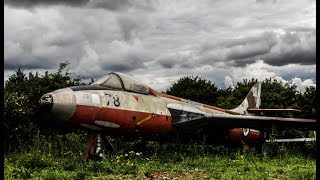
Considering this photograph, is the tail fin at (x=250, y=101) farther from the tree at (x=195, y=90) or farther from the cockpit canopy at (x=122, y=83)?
the tree at (x=195, y=90)

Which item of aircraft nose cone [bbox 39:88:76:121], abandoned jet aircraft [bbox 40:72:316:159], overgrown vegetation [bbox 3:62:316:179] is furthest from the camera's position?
abandoned jet aircraft [bbox 40:72:316:159]

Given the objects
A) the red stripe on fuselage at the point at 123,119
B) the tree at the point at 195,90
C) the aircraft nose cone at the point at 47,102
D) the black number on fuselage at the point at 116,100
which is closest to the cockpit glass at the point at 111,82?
the black number on fuselage at the point at 116,100

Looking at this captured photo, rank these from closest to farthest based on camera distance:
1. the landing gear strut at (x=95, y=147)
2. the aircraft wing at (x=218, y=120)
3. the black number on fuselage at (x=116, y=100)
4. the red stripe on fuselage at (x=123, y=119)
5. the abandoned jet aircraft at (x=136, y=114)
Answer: the abandoned jet aircraft at (x=136, y=114) < the red stripe on fuselage at (x=123, y=119) < the landing gear strut at (x=95, y=147) < the black number on fuselage at (x=116, y=100) < the aircraft wing at (x=218, y=120)

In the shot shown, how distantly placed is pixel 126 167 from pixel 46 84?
419 inches

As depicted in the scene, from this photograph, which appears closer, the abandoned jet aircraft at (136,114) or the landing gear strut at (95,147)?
the abandoned jet aircraft at (136,114)

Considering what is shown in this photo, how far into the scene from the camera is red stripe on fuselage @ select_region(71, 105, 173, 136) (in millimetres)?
11352

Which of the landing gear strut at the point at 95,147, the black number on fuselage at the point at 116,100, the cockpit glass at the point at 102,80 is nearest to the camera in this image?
the landing gear strut at the point at 95,147

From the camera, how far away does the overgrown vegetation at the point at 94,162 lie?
8.86 meters

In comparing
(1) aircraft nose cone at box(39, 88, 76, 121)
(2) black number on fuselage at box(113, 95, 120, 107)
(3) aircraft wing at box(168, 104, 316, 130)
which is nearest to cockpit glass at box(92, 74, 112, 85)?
(2) black number on fuselage at box(113, 95, 120, 107)

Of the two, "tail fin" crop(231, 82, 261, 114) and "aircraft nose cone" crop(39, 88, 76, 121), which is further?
"tail fin" crop(231, 82, 261, 114)

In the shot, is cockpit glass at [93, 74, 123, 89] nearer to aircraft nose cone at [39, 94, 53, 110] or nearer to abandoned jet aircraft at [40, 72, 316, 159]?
abandoned jet aircraft at [40, 72, 316, 159]

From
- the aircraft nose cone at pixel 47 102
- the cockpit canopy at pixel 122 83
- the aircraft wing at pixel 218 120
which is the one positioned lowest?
the aircraft wing at pixel 218 120

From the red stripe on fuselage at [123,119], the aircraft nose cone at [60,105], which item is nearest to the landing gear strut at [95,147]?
the red stripe on fuselage at [123,119]

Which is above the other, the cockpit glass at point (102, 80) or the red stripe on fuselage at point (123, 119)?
the cockpit glass at point (102, 80)
